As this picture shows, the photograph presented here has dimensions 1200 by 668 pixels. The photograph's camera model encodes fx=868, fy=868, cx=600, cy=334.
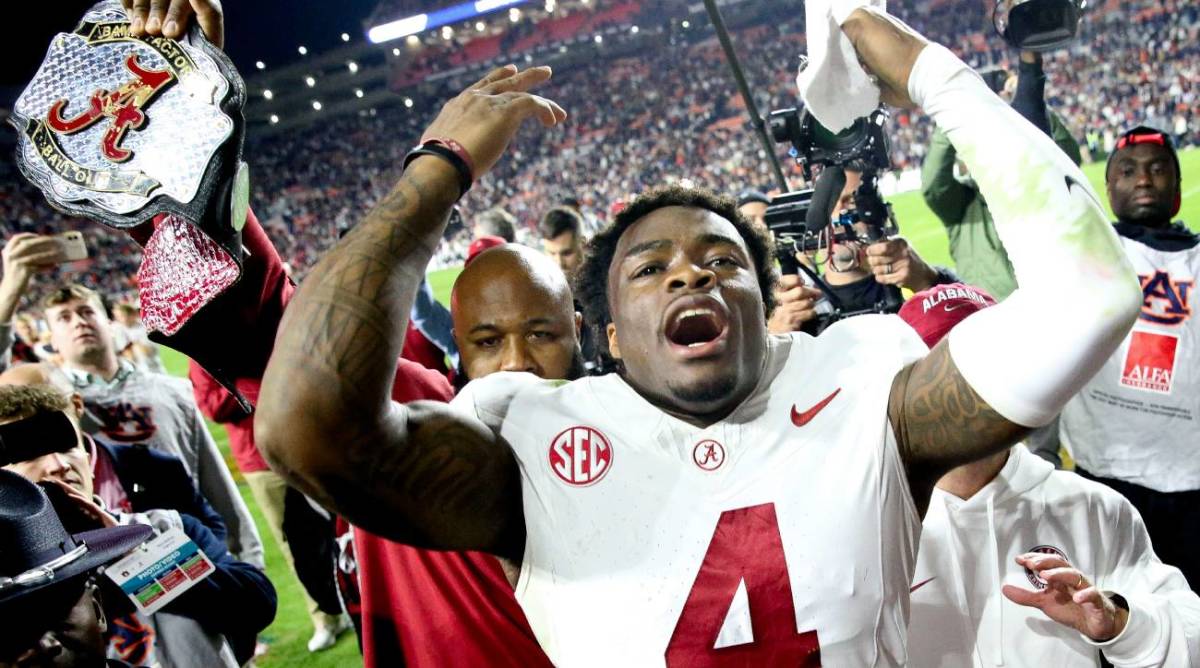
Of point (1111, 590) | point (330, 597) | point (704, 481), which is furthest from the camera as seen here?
point (330, 597)

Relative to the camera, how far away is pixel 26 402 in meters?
2.50

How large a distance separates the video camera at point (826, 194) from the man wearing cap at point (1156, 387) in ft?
3.63

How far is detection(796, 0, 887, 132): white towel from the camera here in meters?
1.48

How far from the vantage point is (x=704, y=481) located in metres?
1.46

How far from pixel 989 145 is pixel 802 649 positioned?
83 cm

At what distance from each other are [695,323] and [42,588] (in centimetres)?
131

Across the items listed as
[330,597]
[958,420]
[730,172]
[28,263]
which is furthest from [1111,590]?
[730,172]

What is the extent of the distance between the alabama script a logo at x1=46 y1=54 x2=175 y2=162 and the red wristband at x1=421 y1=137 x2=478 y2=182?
1.49 feet

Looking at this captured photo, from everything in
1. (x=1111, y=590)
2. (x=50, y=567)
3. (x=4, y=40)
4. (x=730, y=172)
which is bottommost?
(x=730, y=172)

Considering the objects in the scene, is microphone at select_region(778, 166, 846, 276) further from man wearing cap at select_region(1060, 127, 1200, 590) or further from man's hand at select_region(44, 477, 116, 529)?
man's hand at select_region(44, 477, 116, 529)

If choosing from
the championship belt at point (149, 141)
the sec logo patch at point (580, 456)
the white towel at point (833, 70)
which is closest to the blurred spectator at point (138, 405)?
the championship belt at point (149, 141)

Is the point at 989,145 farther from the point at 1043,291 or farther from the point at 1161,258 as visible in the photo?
the point at 1161,258

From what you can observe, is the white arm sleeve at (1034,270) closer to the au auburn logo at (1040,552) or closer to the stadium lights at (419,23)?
the au auburn logo at (1040,552)

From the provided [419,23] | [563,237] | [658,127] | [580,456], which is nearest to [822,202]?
[580,456]
